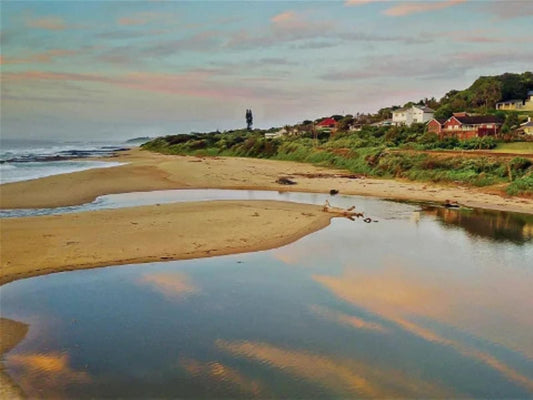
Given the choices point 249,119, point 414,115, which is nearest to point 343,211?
point 414,115

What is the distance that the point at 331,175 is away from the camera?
42.0m

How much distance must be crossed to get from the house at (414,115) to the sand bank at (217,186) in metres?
40.4

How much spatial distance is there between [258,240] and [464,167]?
74.1 feet

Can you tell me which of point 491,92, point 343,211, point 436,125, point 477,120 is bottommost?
point 343,211

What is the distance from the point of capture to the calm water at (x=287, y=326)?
27.3 feet

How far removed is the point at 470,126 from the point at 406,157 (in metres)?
22.4

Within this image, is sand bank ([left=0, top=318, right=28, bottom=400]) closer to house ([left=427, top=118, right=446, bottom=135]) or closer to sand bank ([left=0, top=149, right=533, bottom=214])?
sand bank ([left=0, top=149, right=533, bottom=214])

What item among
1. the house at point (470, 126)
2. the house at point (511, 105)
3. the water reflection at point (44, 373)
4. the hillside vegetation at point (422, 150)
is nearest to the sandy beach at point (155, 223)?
the hillside vegetation at point (422, 150)

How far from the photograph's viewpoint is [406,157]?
40906 mm

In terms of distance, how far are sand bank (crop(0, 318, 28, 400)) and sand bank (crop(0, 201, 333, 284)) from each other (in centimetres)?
299

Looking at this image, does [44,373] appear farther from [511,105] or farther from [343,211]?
[511,105]

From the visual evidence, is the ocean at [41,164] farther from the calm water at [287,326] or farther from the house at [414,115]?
the house at [414,115]

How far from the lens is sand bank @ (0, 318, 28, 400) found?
770 cm

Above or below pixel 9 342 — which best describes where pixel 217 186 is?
above
